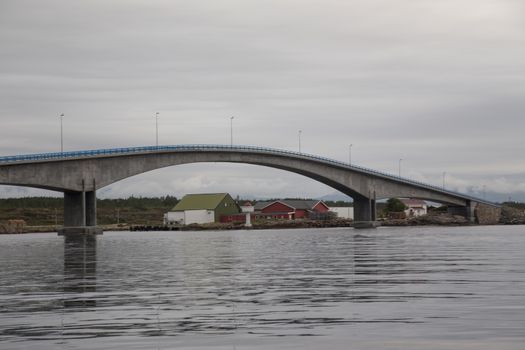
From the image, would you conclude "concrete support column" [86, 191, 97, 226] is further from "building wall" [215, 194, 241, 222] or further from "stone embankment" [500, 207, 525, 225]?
"stone embankment" [500, 207, 525, 225]

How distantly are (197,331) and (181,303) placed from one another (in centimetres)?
472

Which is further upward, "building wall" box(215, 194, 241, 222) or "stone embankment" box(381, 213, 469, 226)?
"building wall" box(215, 194, 241, 222)

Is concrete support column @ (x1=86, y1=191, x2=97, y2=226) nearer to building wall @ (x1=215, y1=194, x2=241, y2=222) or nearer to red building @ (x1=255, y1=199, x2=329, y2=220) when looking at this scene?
building wall @ (x1=215, y1=194, x2=241, y2=222)

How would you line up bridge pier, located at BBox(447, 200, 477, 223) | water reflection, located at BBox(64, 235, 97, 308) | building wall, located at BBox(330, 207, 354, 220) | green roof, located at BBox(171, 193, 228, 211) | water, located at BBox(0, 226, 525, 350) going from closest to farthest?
water, located at BBox(0, 226, 525, 350) < water reflection, located at BBox(64, 235, 97, 308) < green roof, located at BBox(171, 193, 228, 211) < bridge pier, located at BBox(447, 200, 477, 223) < building wall, located at BBox(330, 207, 354, 220)

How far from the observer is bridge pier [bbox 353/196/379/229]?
141 metres

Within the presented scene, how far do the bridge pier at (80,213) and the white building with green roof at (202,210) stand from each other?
5637 cm

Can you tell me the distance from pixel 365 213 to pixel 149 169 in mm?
50525

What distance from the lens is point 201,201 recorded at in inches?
6442

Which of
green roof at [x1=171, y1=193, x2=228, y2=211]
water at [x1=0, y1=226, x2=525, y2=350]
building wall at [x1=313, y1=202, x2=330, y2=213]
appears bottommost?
water at [x1=0, y1=226, x2=525, y2=350]

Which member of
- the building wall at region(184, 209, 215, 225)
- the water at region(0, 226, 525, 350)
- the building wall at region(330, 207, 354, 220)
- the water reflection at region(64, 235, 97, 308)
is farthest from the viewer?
the building wall at region(330, 207, 354, 220)

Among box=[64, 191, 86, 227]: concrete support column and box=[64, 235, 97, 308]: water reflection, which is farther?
box=[64, 191, 86, 227]: concrete support column

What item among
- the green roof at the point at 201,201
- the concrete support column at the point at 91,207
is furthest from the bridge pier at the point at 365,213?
the concrete support column at the point at 91,207

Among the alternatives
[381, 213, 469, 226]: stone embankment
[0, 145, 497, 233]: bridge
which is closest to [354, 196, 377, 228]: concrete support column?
[0, 145, 497, 233]: bridge

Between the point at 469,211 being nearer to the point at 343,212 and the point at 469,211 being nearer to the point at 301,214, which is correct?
the point at 343,212
